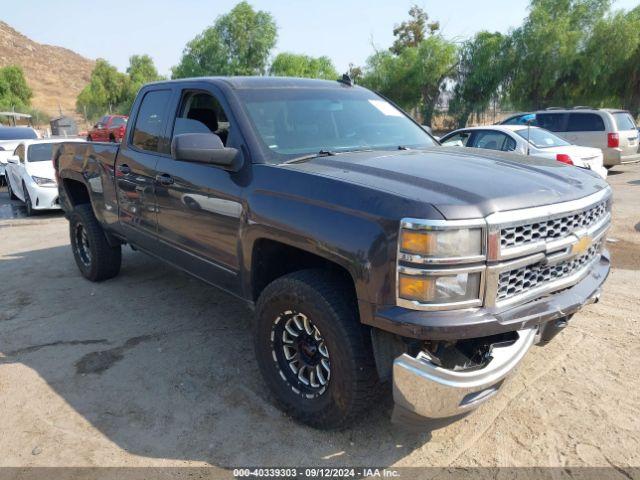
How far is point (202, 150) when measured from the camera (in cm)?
314

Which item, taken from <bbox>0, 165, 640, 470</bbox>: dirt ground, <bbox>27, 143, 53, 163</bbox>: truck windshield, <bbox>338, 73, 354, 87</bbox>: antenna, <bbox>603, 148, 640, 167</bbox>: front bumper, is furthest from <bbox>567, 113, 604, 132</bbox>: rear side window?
<bbox>27, 143, 53, 163</bbox>: truck windshield

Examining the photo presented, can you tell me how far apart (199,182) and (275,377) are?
1398 millimetres

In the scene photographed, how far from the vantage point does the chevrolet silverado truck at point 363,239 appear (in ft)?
7.72

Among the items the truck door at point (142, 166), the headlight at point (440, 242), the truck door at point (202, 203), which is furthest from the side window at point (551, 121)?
the headlight at point (440, 242)

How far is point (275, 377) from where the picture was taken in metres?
3.15

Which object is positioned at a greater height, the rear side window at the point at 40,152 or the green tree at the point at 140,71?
the green tree at the point at 140,71

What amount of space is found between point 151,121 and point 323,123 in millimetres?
1594

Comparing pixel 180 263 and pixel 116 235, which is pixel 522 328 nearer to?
pixel 180 263

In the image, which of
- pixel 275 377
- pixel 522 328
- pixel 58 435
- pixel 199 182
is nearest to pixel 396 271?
pixel 522 328

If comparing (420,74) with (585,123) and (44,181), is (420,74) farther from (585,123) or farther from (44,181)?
(44,181)

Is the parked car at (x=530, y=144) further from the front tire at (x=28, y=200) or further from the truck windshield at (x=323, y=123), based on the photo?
the front tire at (x=28, y=200)

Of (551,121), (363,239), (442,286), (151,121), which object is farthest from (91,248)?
(551,121)

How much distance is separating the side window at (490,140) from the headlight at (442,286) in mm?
7544

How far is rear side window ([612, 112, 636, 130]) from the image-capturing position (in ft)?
43.9
